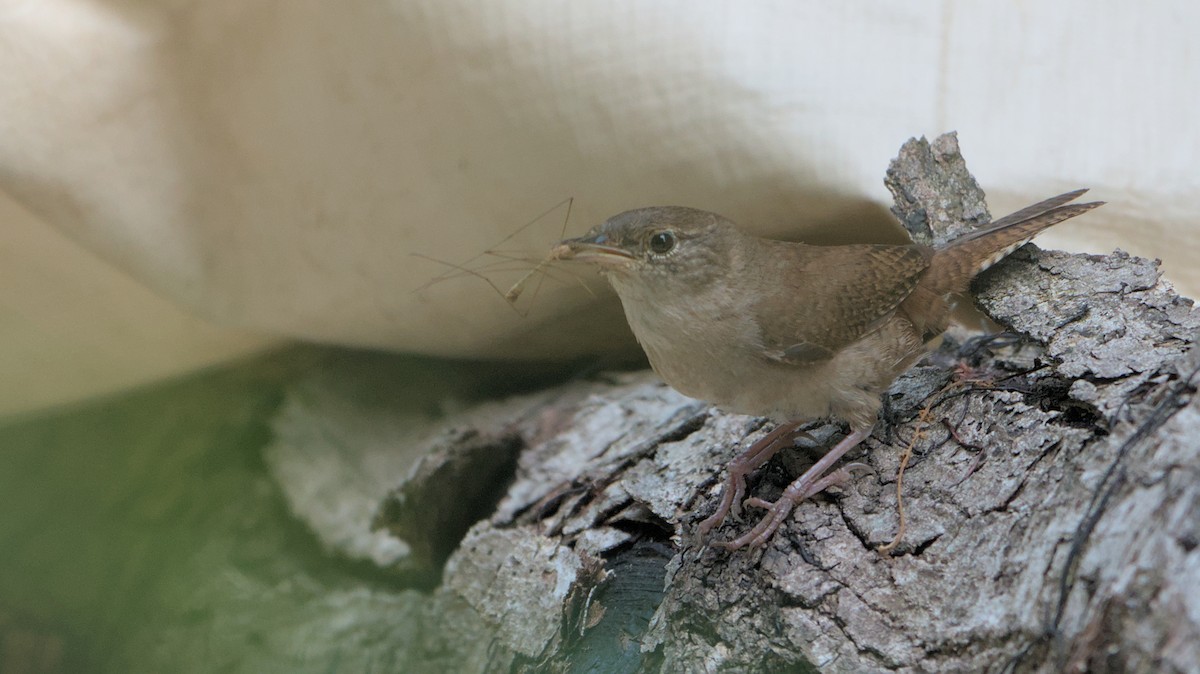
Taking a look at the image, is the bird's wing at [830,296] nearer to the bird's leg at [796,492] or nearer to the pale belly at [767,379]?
the pale belly at [767,379]

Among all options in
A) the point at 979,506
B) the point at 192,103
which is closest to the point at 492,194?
the point at 192,103

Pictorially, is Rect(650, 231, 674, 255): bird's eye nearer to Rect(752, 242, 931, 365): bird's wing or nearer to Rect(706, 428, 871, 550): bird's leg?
Rect(752, 242, 931, 365): bird's wing

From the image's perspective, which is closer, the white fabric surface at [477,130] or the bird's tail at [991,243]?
the bird's tail at [991,243]

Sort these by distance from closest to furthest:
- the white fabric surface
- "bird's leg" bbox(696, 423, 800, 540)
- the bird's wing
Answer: "bird's leg" bbox(696, 423, 800, 540), the bird's wing, the white fabric surface

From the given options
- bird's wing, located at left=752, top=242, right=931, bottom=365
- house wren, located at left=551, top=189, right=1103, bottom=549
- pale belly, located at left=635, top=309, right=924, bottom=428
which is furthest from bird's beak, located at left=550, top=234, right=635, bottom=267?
bird's wing, located at left=752, top=242, right=931, bottom=365

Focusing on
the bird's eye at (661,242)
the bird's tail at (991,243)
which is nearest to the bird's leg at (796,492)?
the bird's tail at (991,243)

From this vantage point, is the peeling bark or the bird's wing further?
the bird's wing
